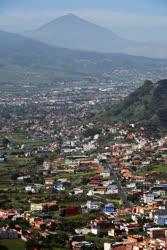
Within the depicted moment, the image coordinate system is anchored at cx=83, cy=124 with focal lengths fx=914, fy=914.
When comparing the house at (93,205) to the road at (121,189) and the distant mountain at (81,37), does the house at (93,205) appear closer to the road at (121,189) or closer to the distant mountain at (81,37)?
the road at (121,189)

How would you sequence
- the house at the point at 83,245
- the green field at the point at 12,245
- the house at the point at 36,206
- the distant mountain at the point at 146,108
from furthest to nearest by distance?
the distant mountain at the point at 146,108, the house at the point at 36,206, the green field at the point at 12,245, the house at the point at 83,245

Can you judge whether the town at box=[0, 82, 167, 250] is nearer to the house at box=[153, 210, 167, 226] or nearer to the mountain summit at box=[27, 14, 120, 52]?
the house at box=[153, 210, 167, 226]

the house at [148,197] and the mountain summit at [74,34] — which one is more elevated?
the mountain summit at [74,34]

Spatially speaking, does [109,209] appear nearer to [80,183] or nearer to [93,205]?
[93,205]

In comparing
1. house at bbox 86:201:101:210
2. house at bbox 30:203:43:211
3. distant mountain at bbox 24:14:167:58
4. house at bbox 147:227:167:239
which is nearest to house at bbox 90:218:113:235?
house at bbox 147:227:167:239

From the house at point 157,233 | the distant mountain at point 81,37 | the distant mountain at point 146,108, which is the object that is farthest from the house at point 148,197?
the distant mountain at point 81,37

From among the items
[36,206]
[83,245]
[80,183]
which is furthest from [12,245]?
[80,183]

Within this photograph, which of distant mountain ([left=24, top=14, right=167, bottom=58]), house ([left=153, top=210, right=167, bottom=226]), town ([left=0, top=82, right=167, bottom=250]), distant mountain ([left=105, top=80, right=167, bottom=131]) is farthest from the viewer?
distant mountain ([left=24, top=14, right=167, bottom=58])
